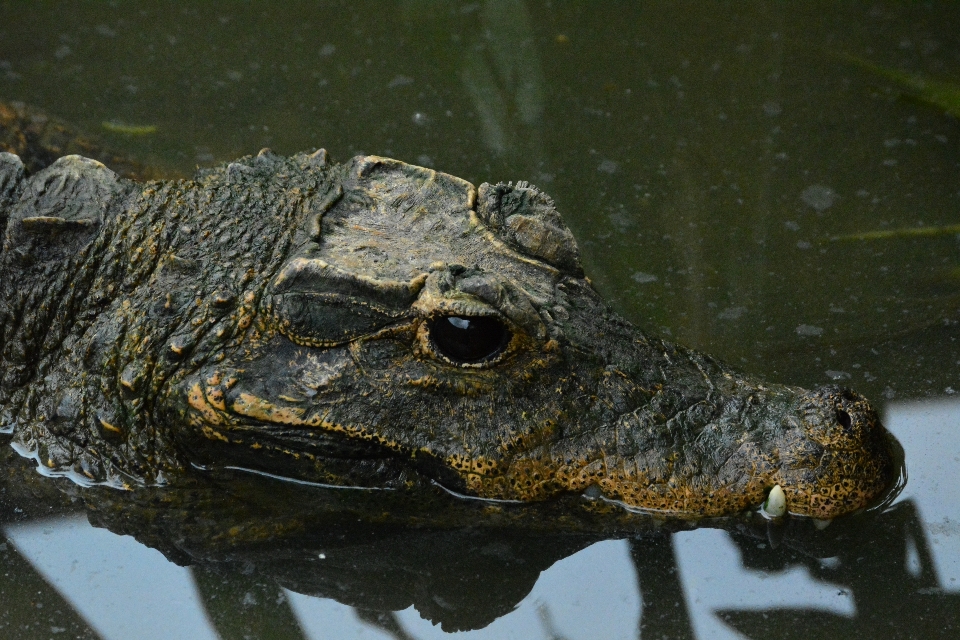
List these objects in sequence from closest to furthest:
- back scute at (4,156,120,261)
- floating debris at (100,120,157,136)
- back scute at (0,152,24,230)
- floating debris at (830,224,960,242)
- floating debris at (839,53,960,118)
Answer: back scute at (4,156,120,261)
back scute at (0,152,24,230)
floating debris at (830,224,960,242)
floating debris at (839,53,960,118)
floating debris at (100,120,157,136)

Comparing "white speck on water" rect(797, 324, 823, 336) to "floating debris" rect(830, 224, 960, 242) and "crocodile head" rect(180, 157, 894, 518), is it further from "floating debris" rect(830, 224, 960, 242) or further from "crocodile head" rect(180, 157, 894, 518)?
"crocodile head" rect(180, 157, 894, 518)

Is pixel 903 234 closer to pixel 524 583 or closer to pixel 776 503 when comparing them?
pixel 776 503

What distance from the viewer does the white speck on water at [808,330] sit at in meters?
4.14

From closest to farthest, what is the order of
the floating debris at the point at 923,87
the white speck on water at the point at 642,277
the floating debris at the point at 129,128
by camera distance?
the white speck on water at the point at 642,277
the floating debris at the point at 923,87
the floating debris at the point at 129,128

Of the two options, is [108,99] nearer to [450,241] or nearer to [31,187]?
[31,187]

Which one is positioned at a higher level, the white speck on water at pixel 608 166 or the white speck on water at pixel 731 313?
the white speck on water at pixel 608 166

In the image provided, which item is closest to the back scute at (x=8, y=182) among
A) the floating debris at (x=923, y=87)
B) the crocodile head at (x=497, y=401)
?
the crocodile head at (x=497, y=401)

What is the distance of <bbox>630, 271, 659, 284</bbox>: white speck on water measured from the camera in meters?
4.49

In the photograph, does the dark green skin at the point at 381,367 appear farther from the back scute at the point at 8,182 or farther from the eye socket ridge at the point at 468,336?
the back scute at the point at 8,182

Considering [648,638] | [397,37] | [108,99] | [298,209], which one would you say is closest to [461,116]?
[397,37]

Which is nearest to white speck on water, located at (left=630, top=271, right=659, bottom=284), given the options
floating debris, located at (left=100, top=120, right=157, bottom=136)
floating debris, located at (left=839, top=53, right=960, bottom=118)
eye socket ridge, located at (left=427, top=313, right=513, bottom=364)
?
eye socket ridge, located at (left=427, top=313, right=513, bottom=364)

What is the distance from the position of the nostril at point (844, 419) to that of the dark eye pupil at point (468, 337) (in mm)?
1012

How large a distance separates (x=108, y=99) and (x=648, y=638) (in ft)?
14.5

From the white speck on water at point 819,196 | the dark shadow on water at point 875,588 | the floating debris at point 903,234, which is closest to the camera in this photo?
the dark shadow on water at point 875,588
